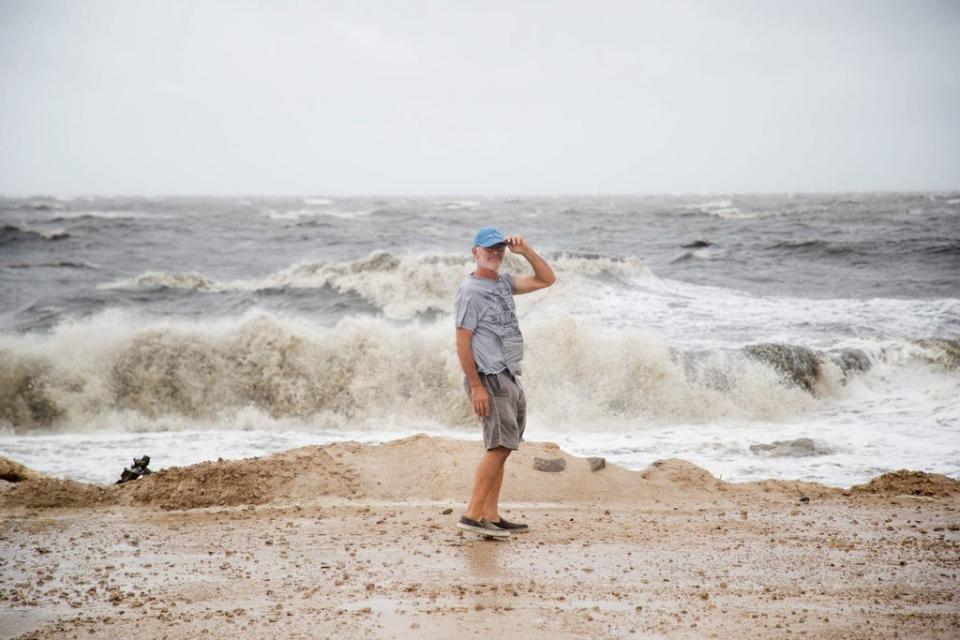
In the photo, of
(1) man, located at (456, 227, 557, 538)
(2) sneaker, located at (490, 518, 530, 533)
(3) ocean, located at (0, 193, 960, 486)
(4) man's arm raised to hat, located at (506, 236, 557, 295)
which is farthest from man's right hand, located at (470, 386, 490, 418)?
(3) ocean, located at (0, 193, 960, 486)

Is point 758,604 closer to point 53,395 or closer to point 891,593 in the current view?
point 891,593

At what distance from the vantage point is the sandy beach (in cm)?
336

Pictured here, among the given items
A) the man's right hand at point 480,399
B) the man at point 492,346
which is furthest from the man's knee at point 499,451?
the man's right hand at point 480,399

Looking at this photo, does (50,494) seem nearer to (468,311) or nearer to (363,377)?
(468,311)

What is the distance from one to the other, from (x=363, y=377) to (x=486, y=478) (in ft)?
20.6

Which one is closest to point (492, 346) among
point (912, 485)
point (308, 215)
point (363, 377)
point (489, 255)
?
point (489, 255)

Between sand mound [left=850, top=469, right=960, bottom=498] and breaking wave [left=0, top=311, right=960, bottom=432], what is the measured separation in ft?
11.7

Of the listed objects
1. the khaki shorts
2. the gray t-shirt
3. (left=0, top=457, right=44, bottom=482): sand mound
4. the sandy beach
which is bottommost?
(left=0, top=457, right=44, bottom=482): sand mound

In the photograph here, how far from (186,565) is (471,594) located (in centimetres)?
174

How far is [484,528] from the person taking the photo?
448cm

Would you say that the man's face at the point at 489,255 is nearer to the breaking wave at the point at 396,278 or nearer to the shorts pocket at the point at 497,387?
the shorts pocket at the point at 497,387

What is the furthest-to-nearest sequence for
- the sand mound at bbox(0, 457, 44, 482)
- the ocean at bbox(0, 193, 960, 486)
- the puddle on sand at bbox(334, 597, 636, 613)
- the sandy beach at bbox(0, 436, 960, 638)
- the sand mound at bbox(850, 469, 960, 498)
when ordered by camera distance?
the ocean at bbox(0, 193, 960, 486) < the sand mound at bbox(0, 457, 44, 482) < the sand mound at bbox(850, 469, 960, 498) < the puddle on sand at bbox(334, 597, 636, 613) < the sandy beach at bbox(0, 436, 960, 638)

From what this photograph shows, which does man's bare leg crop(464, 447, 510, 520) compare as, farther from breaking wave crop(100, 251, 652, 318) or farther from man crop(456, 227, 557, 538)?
breaking wave crop(100, 251, 652, 318)

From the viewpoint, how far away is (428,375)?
1058 centimetres
